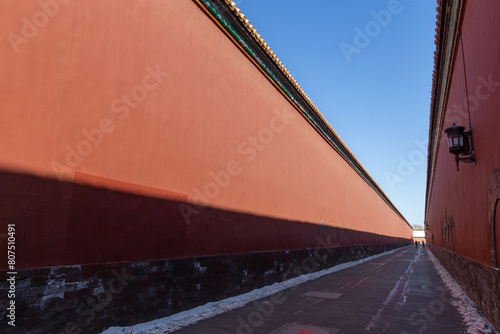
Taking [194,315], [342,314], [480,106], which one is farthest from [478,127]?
[194,315]

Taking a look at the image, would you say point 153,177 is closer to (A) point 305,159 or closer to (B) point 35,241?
(B) point 35,241

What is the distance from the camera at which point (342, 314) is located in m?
6.07

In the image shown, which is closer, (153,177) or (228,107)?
(153,177)

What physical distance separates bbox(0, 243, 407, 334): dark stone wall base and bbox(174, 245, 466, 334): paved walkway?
0.65 meters

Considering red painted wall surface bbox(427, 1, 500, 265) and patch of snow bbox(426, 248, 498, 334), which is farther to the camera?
patch of snow bbox(426, 248, 498, 334)

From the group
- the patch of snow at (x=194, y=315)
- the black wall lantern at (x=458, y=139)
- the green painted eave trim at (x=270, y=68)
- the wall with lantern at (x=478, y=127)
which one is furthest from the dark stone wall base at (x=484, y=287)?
the green painted eave trim at (x=270, y=68)

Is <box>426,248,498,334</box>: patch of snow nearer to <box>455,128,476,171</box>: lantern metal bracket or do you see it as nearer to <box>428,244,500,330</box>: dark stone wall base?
<box>428,244,500,330</box>: dark stone wall base

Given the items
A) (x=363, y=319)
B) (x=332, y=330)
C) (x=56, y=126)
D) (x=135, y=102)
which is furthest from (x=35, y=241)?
(x=363, y=319)

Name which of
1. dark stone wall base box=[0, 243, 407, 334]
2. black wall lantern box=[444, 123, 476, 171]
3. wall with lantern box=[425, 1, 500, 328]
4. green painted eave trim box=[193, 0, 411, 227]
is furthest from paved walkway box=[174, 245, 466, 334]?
green painted eave trim box=[193, 0, 411, 227]

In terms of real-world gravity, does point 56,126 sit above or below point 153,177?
above

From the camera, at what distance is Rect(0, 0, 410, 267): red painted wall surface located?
155 inches

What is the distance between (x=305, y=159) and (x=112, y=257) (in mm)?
9986

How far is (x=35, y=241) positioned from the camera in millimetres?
3840

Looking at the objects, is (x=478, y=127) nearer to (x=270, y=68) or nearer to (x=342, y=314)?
(x=342, y=314)
